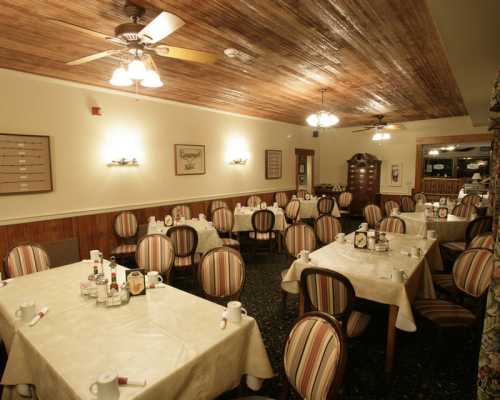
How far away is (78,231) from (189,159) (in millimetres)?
2533

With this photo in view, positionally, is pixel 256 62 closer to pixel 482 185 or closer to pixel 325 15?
pixel 325 15

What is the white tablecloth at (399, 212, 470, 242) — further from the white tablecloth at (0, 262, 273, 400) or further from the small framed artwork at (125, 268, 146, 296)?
the small framed artwork at (125, 268, 146, 296)

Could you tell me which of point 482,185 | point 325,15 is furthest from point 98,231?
point 482,185

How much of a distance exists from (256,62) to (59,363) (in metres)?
3.53

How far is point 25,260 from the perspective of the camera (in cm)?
298

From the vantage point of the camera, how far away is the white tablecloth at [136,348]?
139 cm

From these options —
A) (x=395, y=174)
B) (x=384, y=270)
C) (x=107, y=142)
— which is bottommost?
(x=384, y=270)

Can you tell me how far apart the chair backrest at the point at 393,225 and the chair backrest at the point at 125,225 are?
409cm

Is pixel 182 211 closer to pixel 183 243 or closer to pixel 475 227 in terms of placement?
pixel 183 243

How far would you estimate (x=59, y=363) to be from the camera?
1.45 meters

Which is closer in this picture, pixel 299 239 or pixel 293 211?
pixel 299 239

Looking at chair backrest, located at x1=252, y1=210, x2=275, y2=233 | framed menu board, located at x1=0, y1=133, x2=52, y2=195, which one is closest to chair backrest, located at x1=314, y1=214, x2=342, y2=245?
chair backrest, located at x1=252, y1=210, x2=275, y2=233

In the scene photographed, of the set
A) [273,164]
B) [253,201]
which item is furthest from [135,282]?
[273,164]

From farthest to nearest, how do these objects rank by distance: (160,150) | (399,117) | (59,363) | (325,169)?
(325,169), (399,117), (160,150), (59,363)
